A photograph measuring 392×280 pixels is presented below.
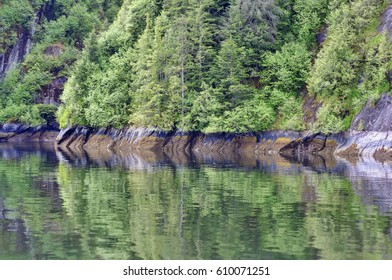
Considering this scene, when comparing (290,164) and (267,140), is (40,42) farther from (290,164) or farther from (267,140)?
(290,164)

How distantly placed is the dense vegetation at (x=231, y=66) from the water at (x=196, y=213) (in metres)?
20.9

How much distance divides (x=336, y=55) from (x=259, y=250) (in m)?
51.5

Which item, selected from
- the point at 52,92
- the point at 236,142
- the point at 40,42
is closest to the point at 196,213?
the point at 236,142

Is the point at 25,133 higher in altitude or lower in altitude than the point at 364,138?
lower

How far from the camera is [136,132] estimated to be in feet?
280

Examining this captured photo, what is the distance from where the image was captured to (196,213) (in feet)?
100

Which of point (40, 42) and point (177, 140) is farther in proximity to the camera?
point (40, 42)

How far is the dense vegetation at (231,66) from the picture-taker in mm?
72250

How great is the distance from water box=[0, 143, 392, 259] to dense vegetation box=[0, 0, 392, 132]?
68.7 ft

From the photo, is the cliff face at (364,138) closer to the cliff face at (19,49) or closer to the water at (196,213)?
the water at (196,213)

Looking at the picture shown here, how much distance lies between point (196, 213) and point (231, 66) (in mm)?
53198

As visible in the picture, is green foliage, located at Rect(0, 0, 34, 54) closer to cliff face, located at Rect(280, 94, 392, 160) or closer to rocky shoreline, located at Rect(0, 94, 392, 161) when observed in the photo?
rocky shoreline, located at Rect(0, 94, 392, 161)

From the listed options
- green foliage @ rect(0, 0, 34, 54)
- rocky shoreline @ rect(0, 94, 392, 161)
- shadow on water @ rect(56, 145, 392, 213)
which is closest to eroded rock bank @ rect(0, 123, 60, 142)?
rocky shoreline @ rect(0, 94, 392, 161)
